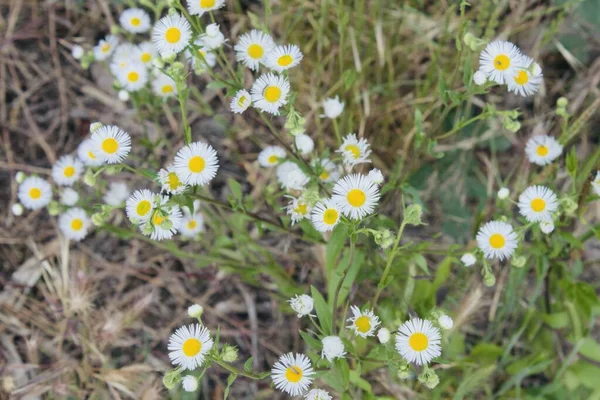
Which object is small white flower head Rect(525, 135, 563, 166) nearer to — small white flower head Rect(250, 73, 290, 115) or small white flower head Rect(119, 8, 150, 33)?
small white flower head Rect(250, 73, 290, 115)

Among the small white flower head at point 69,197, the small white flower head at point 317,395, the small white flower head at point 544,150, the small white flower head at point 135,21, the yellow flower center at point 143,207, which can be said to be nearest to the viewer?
the small white flower head at point 317,395

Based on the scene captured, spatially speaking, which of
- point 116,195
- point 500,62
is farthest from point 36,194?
point 500,62

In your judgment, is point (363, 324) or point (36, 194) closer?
point (363, 324)

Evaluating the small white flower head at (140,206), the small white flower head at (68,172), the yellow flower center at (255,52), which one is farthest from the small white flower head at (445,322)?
the small white flower head at (68,172)

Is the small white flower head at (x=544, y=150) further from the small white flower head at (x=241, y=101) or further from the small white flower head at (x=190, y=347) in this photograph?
the small white flower head at (x=190, y=347)

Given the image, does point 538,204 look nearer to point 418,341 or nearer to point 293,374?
point 418,341

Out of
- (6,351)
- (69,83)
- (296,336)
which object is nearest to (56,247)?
(6,351)
